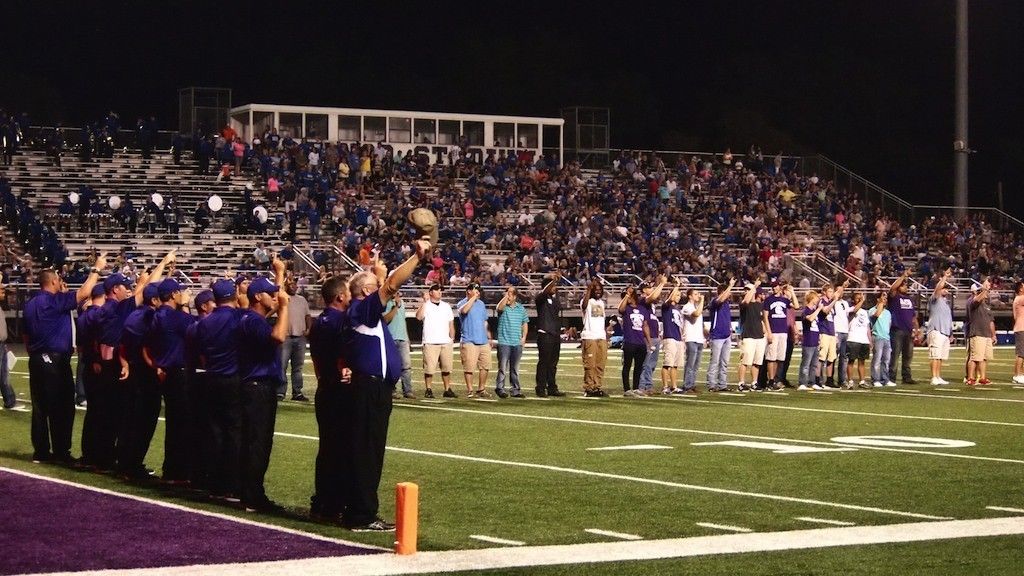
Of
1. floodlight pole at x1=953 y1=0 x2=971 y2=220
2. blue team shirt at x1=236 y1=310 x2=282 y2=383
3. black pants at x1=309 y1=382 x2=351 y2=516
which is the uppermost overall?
floodlight pole at x1=953 y1=0 x2=971 y2=220

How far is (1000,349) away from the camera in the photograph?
38.1 metres

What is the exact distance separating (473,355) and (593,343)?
171cm

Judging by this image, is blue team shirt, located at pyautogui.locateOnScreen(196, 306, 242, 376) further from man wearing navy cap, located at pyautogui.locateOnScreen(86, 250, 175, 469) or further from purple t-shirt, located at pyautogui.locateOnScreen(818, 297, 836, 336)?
purple t-shirt, located at pyautogui.locateOnScreen(818, 297, 836, 336)

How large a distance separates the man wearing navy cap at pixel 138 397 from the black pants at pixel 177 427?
333 mm

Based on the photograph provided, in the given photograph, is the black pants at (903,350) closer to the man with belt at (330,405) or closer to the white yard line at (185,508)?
the white yard line at (185,508)

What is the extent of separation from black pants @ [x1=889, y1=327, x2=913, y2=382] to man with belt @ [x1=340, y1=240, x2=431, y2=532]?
16.4 m

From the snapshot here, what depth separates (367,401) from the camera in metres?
9.67

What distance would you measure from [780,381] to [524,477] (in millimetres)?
12811

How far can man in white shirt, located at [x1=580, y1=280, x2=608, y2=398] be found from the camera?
2162 centimetres

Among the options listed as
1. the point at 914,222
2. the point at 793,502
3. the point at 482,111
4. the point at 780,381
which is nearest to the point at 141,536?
the point at 793,502

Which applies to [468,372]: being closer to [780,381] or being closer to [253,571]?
[780,381]

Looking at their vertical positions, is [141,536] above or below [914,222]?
below

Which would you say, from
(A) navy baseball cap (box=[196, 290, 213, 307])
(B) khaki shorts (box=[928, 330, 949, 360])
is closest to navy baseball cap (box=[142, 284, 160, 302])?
(A) navy baseball cap (box=[196, 290, 213, 307])

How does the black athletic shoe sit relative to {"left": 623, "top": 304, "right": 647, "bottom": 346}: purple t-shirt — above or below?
below
